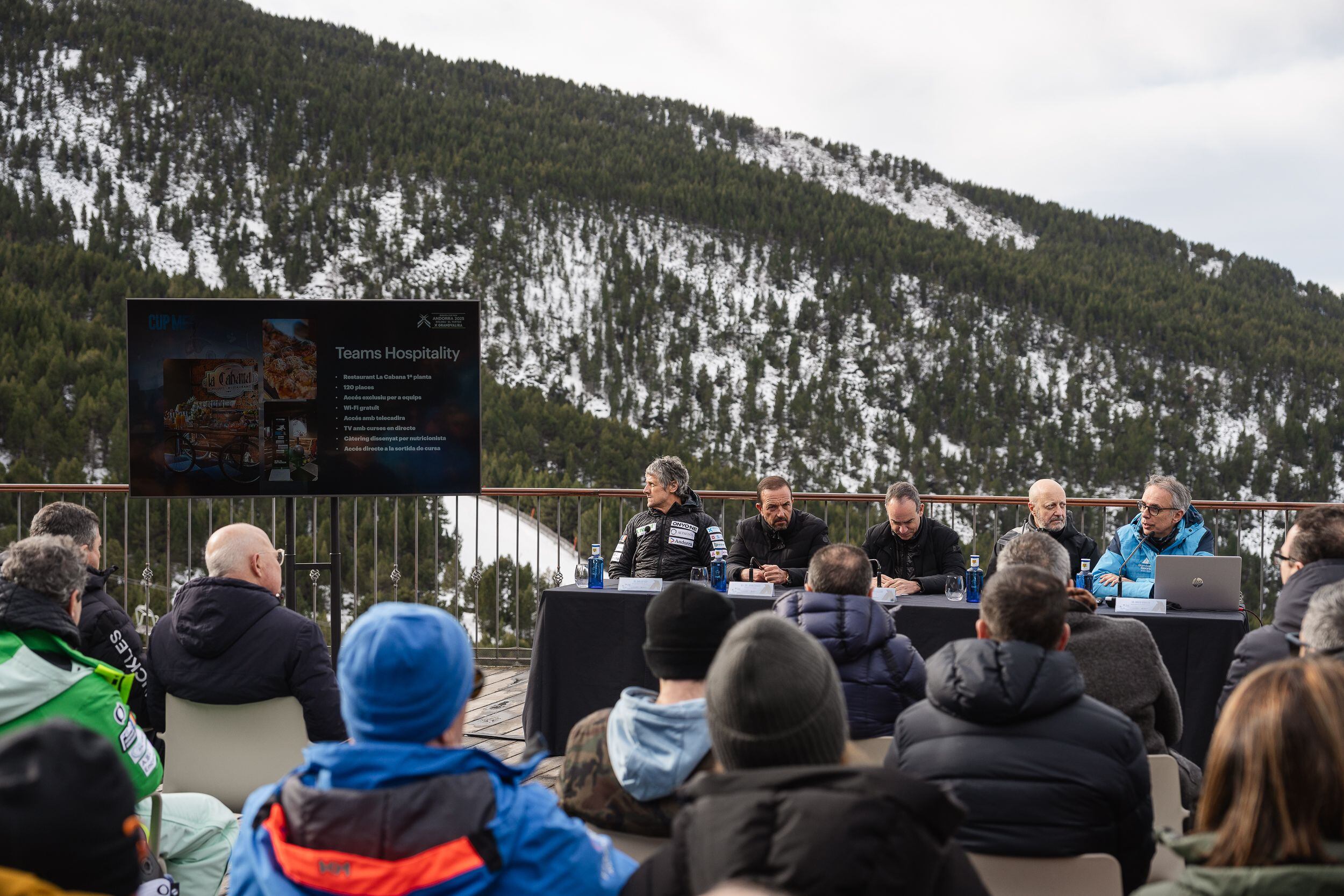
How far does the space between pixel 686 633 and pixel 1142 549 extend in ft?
10.9

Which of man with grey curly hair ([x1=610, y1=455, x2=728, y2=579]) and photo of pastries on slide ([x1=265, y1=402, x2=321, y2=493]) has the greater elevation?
photo of pastries on slide ([x1=265, y1=402, x2=321, y2=493])

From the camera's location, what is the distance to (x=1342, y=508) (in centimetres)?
296

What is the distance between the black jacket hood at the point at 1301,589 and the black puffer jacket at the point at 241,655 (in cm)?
267

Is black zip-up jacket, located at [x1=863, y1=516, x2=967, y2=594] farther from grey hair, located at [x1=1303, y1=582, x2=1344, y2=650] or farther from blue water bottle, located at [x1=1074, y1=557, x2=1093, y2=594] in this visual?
grey hair, located at [x1=1303, y1=582, x2=1344, y2=650]

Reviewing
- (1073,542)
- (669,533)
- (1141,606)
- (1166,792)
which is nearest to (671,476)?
(669,533)

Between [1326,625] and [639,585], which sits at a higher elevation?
[1326,625]

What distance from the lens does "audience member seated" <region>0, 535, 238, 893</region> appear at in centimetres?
199

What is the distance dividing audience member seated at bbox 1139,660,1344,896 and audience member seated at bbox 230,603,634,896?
78 cm

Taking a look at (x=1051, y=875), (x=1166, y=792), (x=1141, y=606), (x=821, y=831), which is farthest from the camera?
(x=1141, y=606)

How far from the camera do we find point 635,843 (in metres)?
1.86

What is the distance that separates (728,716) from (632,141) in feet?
146

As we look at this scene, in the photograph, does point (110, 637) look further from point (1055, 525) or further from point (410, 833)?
point (1055, 525)

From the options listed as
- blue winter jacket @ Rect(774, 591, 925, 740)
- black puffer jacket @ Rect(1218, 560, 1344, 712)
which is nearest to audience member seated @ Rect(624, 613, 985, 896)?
blue winter jacket @ Rect(774, 591, 925, 740)

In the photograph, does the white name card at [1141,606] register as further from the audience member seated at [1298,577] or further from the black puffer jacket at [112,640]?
the black puffer jacket at [112,640]
